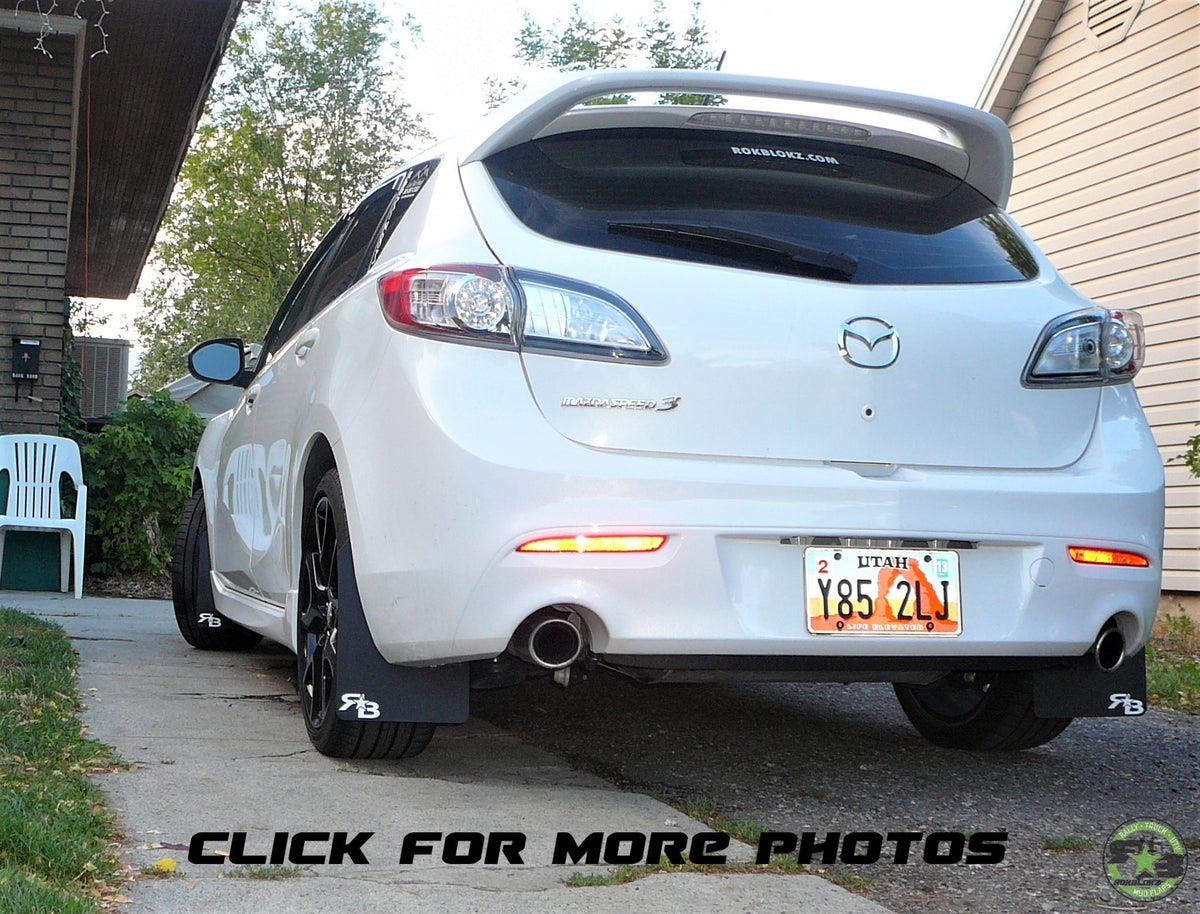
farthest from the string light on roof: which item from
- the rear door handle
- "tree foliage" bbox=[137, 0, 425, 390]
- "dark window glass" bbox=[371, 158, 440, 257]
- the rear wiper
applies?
"tree foliage" bbox=[137, 0, 425, 390]

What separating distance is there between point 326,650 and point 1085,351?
2.01m

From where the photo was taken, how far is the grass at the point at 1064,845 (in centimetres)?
298

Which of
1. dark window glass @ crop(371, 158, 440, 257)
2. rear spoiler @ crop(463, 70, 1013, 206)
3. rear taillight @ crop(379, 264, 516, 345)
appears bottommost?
rear taillight @ crop(379, 264, 516, 345)

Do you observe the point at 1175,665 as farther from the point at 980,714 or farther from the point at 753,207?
the point at 753,207

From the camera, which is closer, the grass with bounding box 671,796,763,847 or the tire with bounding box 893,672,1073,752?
the grass with bounding box 671,796,763,847

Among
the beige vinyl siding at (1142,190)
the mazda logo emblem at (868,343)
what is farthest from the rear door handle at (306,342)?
the beige vinyl siding at (1142,190)

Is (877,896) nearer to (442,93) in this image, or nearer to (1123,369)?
(1123,369)

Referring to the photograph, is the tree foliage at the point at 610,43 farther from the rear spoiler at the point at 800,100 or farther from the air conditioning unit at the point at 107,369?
the rear spoiler at the point at 800,100

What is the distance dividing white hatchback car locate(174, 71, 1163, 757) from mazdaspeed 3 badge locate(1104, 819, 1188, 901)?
312 millimetres

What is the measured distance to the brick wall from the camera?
9531 millimetres

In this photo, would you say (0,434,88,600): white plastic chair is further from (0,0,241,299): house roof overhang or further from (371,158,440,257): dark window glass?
(371,158,440,257): dark window glass

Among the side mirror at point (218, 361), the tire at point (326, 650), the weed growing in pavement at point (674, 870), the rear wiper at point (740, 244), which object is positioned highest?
the rear wiper at point (740, 244)

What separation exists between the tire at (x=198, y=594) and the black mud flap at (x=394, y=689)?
8.65ft

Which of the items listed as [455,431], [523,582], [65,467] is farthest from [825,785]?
[65,467]
